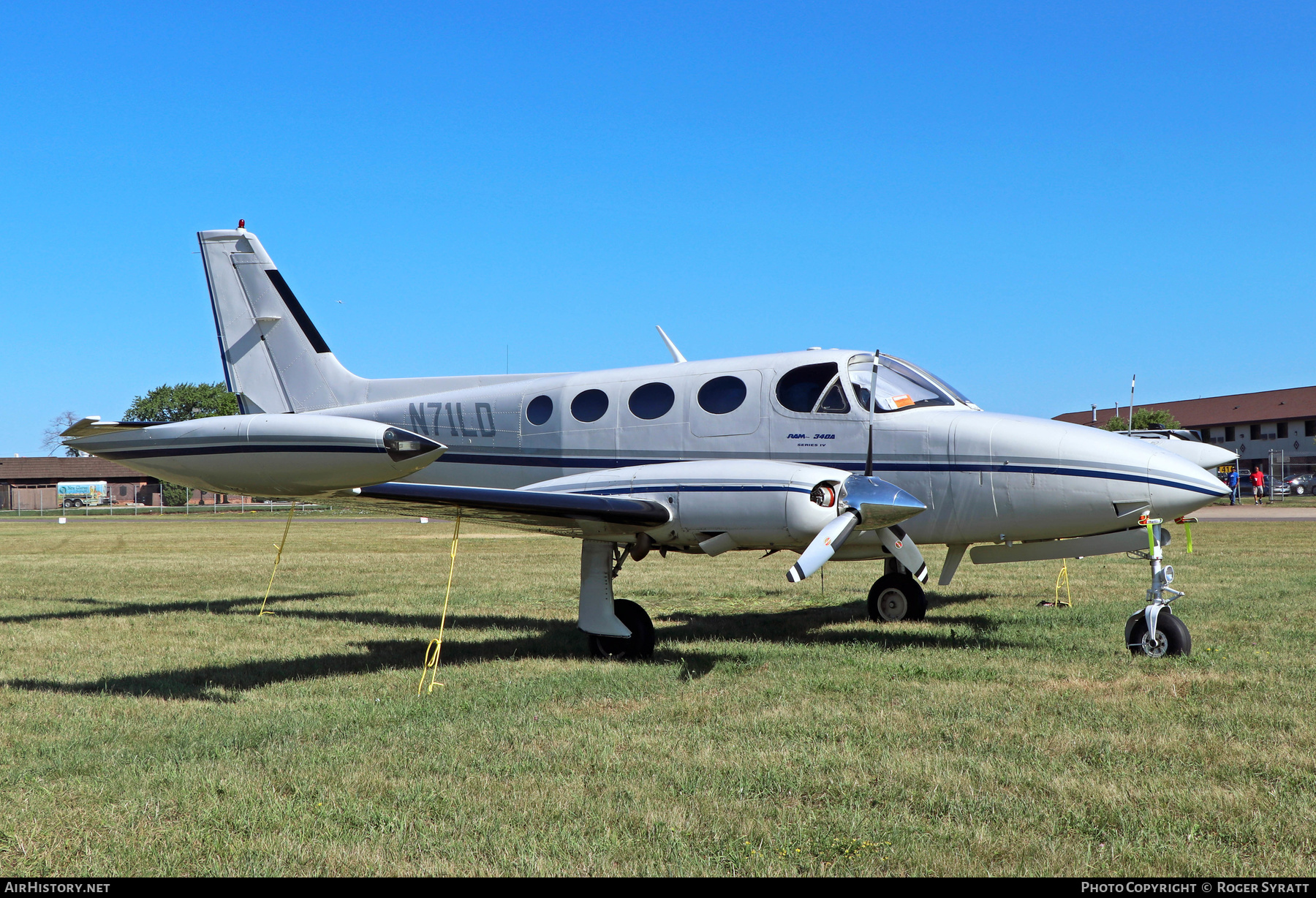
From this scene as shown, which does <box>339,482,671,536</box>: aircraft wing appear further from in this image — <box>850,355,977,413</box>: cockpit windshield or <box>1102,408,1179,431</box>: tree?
<box>1102,408,1179,431</box>: tree

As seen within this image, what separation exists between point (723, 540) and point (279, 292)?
8290mm

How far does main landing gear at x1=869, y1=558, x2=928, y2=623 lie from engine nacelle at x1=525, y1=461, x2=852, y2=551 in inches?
151

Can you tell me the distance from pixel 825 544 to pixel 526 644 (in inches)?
157

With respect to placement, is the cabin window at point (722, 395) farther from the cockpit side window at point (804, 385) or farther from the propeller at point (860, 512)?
the propeller at point (860, 512)

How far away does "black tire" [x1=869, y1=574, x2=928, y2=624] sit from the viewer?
12234mm

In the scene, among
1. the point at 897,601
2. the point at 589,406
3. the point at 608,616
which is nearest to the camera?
the point at 608,616

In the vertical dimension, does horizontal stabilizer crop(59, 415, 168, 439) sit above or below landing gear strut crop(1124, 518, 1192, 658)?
above

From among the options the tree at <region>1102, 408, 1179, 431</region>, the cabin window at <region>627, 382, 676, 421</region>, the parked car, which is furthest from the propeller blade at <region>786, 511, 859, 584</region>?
the parked car

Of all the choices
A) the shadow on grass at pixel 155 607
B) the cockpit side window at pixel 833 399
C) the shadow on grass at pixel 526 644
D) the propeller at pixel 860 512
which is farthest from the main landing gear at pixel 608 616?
the shadow on grass at pixel 155 607

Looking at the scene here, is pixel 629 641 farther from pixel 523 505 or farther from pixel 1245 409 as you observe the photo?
pixel 1245 409

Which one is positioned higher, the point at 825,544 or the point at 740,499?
the point at 740,499

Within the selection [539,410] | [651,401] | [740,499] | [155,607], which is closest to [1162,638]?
[740,499]

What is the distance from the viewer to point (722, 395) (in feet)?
34.6

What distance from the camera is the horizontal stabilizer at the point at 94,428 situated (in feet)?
26.8
